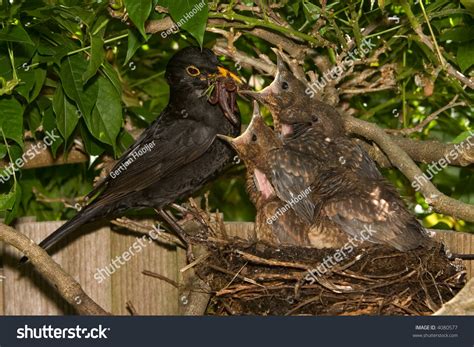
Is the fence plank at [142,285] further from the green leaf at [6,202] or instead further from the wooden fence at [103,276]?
the green leaf at [6,202]

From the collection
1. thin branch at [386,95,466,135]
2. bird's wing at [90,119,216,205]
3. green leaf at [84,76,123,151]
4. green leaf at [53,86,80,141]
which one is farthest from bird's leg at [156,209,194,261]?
thin branch at [386,95,466,135]

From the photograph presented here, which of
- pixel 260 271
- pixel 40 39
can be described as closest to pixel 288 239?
pixel 260 271

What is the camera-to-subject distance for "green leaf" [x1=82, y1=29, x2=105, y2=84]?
271cm

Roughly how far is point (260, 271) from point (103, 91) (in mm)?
774

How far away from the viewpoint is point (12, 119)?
279 centimetres

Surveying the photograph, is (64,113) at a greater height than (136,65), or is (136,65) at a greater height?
(64,113)

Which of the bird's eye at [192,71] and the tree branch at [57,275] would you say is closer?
the tree branch at [57,275]

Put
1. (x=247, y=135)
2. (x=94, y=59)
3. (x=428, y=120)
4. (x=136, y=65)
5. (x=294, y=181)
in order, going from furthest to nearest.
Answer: (x=136, y=65) → (x=428, y=120) → (x=247, y=135) → (x=294, y=181) → (x=94, y=59)

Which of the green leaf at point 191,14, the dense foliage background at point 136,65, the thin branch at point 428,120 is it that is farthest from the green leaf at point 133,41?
the thin branch at point 428,120

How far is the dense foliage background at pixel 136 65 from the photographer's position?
2783mm

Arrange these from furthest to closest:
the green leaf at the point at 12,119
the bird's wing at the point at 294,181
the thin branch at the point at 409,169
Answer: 1. the bird's wing at the point at 294,181
2. the green leaf at the point at 12,119
3. the thin branch at the point at 409,169

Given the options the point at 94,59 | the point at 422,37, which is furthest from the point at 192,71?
the point at 422,37

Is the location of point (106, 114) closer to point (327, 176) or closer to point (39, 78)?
point (39, 78)

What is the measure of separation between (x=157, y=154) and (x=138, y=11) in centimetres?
102
